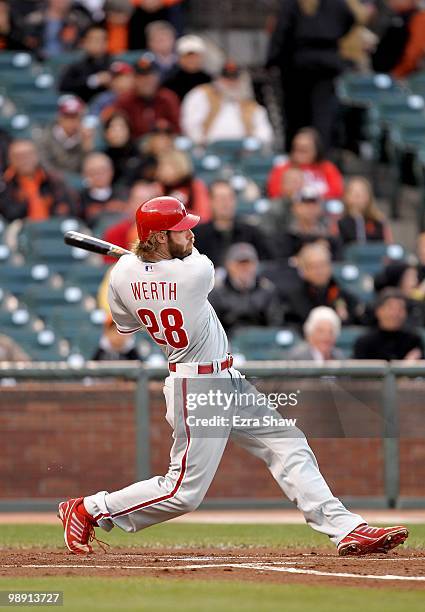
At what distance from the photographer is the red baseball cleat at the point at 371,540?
7.77 metres

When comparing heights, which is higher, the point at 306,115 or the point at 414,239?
the point at 306,115

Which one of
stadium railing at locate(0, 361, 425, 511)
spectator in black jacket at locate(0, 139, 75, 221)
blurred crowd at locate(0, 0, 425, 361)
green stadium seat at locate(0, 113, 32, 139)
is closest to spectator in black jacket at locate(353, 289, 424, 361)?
blurred crowd at locate(0, 0, 425, 361)

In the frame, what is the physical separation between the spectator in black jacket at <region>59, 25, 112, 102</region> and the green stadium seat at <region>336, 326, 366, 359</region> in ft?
14.0

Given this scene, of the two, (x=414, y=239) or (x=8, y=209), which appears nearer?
(x=8, y=209)

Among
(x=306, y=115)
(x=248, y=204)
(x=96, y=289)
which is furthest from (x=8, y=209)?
(x=306, y=115)

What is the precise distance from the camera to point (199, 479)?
25.4 ft

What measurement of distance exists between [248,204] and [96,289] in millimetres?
1748

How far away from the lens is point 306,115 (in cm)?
1611

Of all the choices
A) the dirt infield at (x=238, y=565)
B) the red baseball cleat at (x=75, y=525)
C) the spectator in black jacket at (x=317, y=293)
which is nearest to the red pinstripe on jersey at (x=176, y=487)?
the red baseball cleat at (x=75, y=525)

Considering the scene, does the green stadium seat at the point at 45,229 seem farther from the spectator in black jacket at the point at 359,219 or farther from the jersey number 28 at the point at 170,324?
the jersey number 28 at the point at 170,324

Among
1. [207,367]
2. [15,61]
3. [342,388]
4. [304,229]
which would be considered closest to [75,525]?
[207,367]

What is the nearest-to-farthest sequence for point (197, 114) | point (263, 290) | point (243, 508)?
point (243, 508) < point (263, 290) < point (197, 114)

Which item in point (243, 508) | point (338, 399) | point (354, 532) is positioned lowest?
Answer: point (243, 508)

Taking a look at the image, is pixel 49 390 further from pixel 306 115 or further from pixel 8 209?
pixel 306 115
